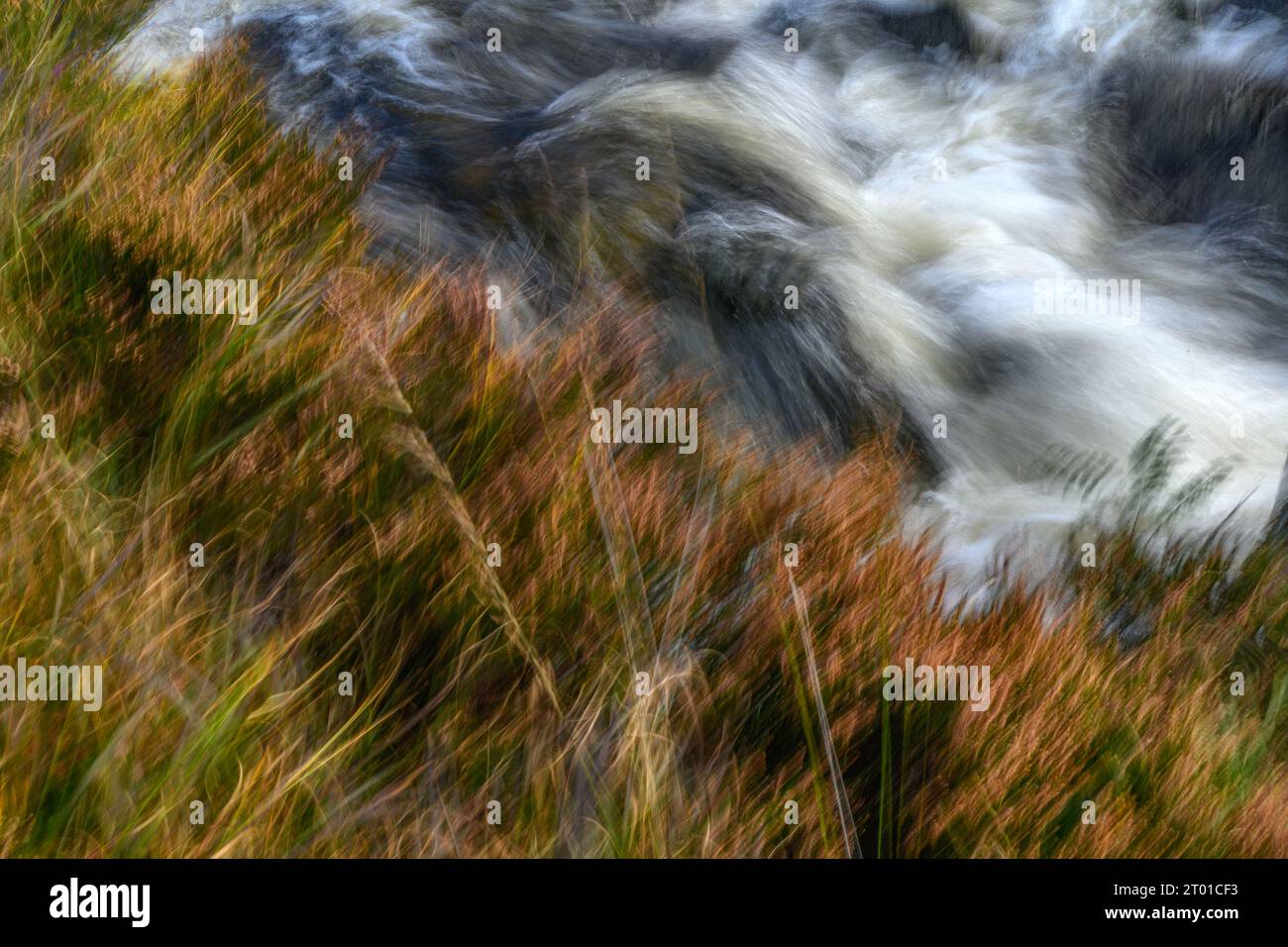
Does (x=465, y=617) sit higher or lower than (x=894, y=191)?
lower

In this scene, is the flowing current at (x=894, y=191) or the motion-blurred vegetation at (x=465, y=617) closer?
the motion-blurred vegetation at (x=465, y=617)

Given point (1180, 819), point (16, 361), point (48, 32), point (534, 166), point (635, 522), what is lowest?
point (1180, 819)

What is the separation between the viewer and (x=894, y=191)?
5730 mm

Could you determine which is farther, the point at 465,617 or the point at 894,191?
the point at 894,191

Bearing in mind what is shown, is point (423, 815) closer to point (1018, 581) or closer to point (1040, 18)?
point (1018, 581)

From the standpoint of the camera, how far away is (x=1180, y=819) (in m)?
2.73

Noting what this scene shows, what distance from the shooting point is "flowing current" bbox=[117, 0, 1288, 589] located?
4590 mm

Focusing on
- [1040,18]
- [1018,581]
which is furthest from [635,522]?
[1040,18]

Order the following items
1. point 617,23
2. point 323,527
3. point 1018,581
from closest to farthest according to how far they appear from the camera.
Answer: point 323,527 → point 1018,581 → point 617,23

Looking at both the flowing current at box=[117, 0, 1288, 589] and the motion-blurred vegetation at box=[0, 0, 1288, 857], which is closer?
the motion-blurred vegetation at box=[0, 0, 1288, 857]

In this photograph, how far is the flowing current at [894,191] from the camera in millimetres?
4590
